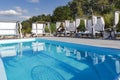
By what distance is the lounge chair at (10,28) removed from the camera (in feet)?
35.8

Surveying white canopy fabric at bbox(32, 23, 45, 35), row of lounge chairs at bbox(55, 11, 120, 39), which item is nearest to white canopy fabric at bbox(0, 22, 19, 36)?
white canopy fabric at bbox(32, 23, 45, 35)

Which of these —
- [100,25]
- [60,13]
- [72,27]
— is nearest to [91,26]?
[100,25]

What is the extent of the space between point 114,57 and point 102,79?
1434 mm

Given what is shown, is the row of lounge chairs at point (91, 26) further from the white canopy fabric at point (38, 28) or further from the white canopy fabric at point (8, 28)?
the white canopy fabric at point (8, 28)

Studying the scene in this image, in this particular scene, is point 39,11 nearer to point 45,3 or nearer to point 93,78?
point 45,3

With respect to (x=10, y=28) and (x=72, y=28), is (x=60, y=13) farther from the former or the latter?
(x=10, y=28)

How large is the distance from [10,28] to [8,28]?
131 millimetres

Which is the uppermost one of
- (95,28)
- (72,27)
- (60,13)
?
(60,13)

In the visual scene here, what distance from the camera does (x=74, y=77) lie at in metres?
3.43

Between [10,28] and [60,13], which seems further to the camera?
[60,13]

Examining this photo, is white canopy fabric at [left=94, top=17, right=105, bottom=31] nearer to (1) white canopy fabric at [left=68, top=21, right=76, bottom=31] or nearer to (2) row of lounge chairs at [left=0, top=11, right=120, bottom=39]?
(2) row of lounge chairs at [left=0, top=11, right=120, bottom=39]

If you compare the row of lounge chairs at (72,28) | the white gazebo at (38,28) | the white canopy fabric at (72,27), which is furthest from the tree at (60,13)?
the white canopy fabric at (72,27)

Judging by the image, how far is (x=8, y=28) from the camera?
11.1 meters

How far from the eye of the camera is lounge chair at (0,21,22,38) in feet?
35.8
